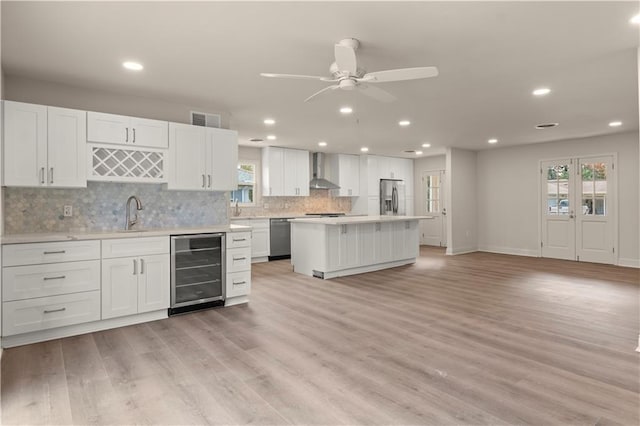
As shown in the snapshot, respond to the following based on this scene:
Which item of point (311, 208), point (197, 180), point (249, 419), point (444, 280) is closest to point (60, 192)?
point (197, 180)

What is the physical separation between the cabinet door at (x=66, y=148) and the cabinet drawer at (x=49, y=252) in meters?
0.63

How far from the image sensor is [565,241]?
7953mm

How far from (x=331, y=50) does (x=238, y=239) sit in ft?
7.99

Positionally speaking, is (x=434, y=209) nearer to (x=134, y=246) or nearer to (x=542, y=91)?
(x=542, y=91)

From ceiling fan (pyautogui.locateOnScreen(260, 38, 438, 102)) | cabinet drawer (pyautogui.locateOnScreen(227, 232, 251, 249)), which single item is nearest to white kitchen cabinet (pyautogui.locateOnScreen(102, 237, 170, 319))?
cabinet drawer (pyautogui.locateOnScreen(227, 232, 251, 249))

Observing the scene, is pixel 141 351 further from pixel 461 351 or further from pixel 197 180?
pixel 461 351

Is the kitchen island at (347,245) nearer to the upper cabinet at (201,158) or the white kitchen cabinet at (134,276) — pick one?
the upper cabinet at (201,158)

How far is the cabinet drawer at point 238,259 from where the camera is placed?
4488 mm

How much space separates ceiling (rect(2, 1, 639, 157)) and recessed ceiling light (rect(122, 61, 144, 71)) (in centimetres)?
10

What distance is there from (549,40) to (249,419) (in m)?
3.49

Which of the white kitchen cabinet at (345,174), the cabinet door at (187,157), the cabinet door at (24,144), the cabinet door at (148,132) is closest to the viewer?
the cabinet door at (24,144)

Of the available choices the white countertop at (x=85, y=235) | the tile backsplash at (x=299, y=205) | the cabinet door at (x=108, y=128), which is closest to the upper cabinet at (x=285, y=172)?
the tile backsplash at (x=299, y=205)

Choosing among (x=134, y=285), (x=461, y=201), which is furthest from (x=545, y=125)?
(x=134, y=285)

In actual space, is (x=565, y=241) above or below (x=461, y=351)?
above
